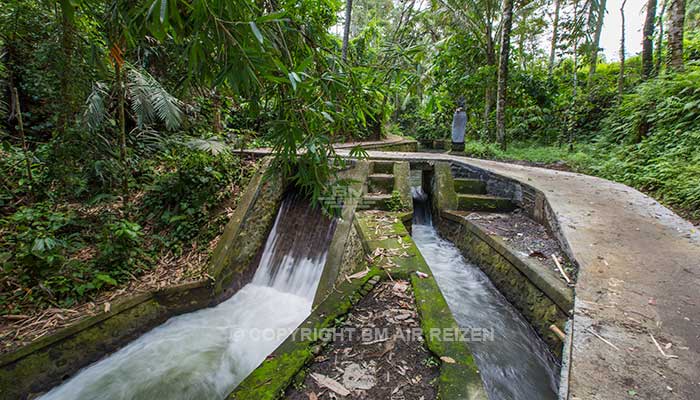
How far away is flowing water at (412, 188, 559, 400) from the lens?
2.46 meters

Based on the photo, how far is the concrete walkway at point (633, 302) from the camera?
159 cm

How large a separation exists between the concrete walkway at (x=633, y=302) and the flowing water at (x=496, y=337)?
0.82 m

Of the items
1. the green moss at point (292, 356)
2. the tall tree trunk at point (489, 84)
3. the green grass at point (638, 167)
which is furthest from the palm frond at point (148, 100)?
the tall tree trunk at point (489, 84)

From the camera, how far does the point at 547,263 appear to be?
121 inches

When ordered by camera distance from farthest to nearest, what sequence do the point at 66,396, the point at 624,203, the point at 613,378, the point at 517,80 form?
1. the point at 517,80
2. the point at 624,203
3. the point at 66,396
4. the point at 613,378

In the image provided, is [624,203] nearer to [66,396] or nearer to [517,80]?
[66,396]

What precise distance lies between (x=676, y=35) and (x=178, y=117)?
9.85 m

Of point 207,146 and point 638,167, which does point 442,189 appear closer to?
point 638,167

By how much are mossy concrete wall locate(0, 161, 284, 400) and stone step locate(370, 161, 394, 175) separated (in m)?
2.01

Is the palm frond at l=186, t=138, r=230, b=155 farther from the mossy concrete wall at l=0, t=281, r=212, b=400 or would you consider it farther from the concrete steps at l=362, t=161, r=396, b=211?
the concrete steps at l=362, t=161, r=396, b=211

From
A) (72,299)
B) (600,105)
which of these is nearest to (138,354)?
(72,299)

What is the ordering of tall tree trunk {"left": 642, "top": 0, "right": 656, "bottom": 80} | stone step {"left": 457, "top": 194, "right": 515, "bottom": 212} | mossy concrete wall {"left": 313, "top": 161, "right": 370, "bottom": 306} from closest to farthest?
1. mossy concrete wall {"left": 313, "top": 161, "right": 370, "bottom": 306}
2. stone step {"left": 457, "top": 194, "right": 515, "bottom": 212}
3. tall tree trunk {"left": 642, "top": 0, "right": 656, "bottom": 80}

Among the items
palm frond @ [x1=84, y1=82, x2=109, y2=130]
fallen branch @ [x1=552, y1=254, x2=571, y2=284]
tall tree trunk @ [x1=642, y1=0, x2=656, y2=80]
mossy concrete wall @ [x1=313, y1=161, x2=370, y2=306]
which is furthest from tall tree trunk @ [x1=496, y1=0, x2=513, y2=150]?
palm frond @ [x1=84, y1=82, x2=109, y2=130]

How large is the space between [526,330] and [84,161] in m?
5.43
